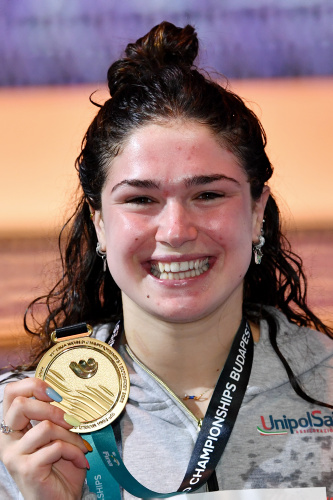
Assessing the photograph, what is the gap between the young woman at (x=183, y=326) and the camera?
1657 mm

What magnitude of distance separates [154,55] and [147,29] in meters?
1.57

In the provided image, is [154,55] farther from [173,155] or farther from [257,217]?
[257,217]

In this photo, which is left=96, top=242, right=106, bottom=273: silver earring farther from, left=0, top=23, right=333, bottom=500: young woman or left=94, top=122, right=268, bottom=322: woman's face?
left=94, top=122, right=268, bottom=322: woman's face

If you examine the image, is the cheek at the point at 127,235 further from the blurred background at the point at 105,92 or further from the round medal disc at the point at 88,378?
the blurred background at the point at 105,92

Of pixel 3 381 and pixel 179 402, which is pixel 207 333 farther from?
pixel 3 381

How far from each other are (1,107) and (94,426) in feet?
8.92

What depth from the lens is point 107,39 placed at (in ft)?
11.7

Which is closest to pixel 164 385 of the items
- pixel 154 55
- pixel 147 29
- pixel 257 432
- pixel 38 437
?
pixel 257 432

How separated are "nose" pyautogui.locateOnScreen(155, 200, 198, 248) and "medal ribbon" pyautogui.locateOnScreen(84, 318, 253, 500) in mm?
310

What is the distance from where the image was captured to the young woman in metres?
1.66

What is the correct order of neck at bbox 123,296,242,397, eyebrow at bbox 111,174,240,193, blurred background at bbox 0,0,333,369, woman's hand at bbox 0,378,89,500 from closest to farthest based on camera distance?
woman's hand at bbox 0,378,89,500, eyebrow at bbox 111,174,240,193, neck at bbox 123,296,242,397, blurred background at bbox 0,0,333,369

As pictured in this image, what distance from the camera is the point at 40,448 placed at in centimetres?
160

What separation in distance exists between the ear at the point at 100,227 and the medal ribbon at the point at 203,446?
369 millimetres

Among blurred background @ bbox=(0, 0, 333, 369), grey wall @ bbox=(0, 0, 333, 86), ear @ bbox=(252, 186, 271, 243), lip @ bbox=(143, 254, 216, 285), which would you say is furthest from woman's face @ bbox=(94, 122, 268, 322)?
grey wall @ bbox=(0, 0, 333, 86)
